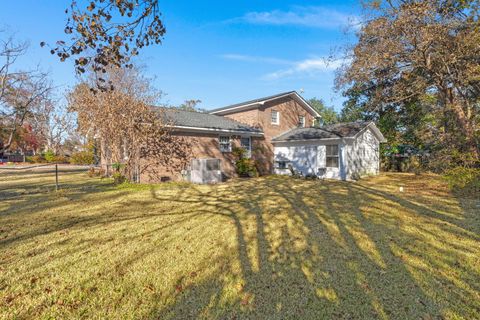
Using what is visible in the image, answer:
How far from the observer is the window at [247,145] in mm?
18688

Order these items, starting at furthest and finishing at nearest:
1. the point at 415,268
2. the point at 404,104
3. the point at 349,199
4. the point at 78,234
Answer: the point at 404,104 → the point at 349,199 → the point at 78,234 → the point at 415,268

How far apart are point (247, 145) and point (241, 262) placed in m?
15.0

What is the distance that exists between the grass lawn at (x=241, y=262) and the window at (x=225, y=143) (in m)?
9.33

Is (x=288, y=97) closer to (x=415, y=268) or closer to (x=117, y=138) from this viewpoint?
(x=117, y=138)

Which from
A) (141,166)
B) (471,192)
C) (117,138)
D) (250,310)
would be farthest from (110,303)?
(471,192)

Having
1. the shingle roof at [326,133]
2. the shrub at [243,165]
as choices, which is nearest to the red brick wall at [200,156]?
the shrub at [243,165]

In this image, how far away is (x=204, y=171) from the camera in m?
14.3

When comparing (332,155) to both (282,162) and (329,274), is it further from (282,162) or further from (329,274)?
(329,274)

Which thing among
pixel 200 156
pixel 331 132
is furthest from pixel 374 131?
pixel 200 156

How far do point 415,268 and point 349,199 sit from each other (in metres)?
5.78

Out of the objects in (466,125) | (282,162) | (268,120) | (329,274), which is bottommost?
(329,274)

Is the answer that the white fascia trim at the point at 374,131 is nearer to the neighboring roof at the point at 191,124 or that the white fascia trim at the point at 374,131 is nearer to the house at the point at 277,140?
the house at the point at 277,140

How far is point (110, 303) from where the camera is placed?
3.26m

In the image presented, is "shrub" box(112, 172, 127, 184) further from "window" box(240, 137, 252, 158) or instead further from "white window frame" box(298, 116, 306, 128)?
"white window frame" box(298, 116, 306, 128)
